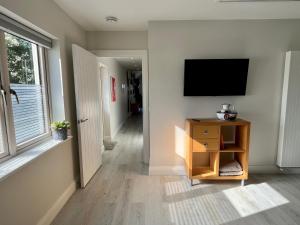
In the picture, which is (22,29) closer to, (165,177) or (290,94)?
(165,177)

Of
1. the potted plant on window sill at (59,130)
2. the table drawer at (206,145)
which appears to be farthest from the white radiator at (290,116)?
the potted plant on window sill at (59,130)

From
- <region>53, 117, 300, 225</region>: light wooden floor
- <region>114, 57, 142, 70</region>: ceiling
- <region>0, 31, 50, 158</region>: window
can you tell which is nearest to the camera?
<region>0, 31, 50, 158</region>: window

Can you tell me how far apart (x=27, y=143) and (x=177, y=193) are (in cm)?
178

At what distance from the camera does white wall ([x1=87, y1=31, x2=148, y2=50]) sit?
312 cm

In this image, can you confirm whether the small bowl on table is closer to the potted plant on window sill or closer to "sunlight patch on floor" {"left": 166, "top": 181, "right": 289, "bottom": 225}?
"sunlight patch on floor" {"left": 166, "top": 181, "right": 289, "bottom": 225}

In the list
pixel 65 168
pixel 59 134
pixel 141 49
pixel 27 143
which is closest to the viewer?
pixel 27 143

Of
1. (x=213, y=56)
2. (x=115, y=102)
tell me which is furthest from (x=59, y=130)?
(x=115, y=102)

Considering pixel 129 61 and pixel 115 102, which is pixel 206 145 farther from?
pixel 129 61

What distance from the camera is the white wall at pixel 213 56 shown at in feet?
8.86

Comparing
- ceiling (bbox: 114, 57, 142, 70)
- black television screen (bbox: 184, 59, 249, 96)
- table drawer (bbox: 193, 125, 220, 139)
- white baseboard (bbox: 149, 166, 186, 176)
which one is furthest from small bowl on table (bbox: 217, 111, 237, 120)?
ceiling (bbox: 114, 57, 142, 70)

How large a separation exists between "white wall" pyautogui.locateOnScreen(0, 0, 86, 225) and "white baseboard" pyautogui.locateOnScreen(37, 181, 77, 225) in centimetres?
3

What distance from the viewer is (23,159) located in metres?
1.58

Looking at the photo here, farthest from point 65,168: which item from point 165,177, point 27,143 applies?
point 165,177

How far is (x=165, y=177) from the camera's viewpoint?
2881 millimetres
